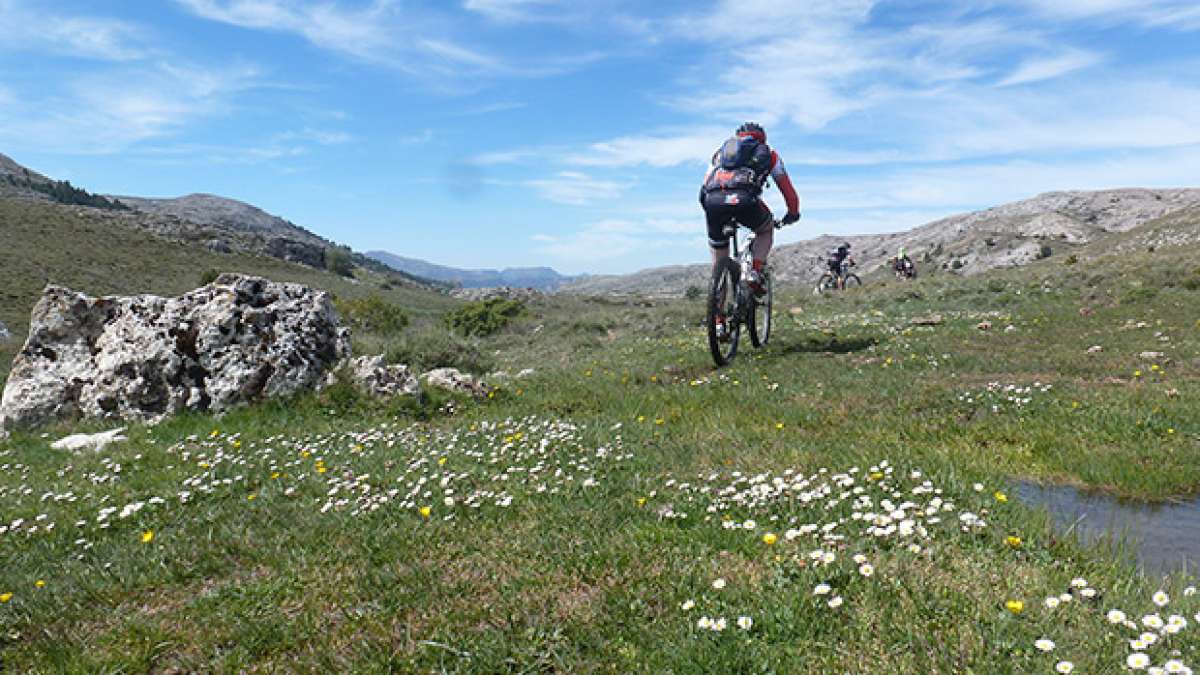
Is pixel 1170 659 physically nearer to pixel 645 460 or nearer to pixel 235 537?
pixel 645 460

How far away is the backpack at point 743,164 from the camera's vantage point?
11180mm

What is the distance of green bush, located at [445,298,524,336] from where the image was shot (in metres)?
35.9

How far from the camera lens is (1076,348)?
476 inches

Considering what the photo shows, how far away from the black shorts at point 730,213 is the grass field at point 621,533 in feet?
9.71

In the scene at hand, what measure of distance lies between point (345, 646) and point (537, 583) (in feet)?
3.69

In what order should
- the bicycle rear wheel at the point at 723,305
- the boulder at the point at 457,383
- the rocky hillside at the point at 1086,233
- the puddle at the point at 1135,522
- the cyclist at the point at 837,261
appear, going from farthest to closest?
the rocky hillside at the point at 1086,233 → the cyclist at the point at 837,261 → the bicycle rear wheel at the point at 723,305 → the boulder at the point at 457,383 → the puddle at the point at 1135,522

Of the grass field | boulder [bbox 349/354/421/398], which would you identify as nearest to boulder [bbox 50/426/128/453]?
the grass field

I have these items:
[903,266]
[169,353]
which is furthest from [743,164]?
[903,266]

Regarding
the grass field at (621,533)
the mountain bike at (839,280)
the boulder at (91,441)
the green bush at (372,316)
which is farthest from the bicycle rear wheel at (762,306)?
the mountain bike at (839,280)

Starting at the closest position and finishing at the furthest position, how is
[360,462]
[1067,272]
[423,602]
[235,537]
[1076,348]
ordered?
[423,602], [235,537], [360,462], [1076,348], [1067,272]

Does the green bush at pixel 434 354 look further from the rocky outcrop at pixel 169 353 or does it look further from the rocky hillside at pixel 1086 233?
the rocky hillside at pixel 1086 233

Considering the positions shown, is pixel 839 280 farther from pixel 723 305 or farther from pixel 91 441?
pixel 91 441

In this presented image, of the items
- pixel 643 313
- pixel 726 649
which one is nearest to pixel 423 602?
pixel 726 649

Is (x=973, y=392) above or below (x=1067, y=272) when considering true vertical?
below
